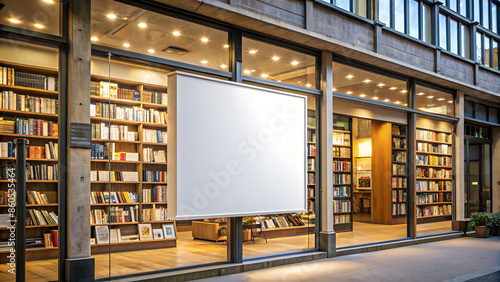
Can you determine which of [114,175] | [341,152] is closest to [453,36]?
[341,152]

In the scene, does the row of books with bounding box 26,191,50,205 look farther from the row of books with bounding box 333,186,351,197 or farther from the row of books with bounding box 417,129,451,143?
the row of books with bounding box 417,129,451,143

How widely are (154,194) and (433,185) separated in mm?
8260

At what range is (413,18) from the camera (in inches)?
439

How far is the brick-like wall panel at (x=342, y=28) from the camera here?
8422 millimetres

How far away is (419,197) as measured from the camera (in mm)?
11891

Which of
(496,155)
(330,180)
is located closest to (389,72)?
(330,180)

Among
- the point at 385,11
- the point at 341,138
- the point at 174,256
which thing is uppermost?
the point at 385,11

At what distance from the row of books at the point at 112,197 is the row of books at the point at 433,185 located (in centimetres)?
770

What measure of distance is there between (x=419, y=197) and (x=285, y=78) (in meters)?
5.71

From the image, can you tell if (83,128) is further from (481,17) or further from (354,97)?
(481,17)

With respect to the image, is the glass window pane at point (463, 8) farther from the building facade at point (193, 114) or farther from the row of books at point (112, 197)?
the row of books at point (112, 197)

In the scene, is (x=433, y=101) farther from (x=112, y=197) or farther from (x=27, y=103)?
(x=27, y=103)

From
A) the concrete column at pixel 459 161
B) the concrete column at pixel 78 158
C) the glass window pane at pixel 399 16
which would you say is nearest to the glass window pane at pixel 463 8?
the concrete column at pixel 459 161

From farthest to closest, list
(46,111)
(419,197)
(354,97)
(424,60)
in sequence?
(419,197)
(424,60)
(354,97)
(46,111)
